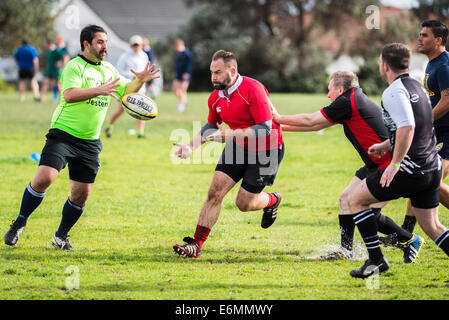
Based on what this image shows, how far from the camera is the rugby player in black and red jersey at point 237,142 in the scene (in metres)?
6.10

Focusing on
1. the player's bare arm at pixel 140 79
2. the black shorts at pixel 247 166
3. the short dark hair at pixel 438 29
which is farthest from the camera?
the player's bare arm at pixel 140 79

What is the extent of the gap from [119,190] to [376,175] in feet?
18.8

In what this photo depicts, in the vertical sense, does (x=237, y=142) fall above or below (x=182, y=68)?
below

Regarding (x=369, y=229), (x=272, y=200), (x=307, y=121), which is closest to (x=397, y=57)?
(x=307, y=121)

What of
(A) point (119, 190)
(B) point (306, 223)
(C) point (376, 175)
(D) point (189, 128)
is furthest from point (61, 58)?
(C) point (376, 175)

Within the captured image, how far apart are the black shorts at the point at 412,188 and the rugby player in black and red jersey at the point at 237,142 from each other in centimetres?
140

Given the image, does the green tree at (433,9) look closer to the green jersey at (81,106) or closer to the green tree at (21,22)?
the green tree at (21,22)

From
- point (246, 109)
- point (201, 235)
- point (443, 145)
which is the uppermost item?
point (246, 109)

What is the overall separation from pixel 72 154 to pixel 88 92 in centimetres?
70

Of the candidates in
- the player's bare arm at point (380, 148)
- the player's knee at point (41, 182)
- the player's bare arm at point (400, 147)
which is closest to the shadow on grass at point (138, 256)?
the player's knee at point (41, 182)

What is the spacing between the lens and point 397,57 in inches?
199

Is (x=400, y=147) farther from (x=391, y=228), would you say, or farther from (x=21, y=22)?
(x=21, y=22)

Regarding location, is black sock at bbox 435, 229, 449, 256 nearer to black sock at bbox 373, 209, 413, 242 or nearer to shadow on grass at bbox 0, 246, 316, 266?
black sock at bbox 373, 209, 413, 242
